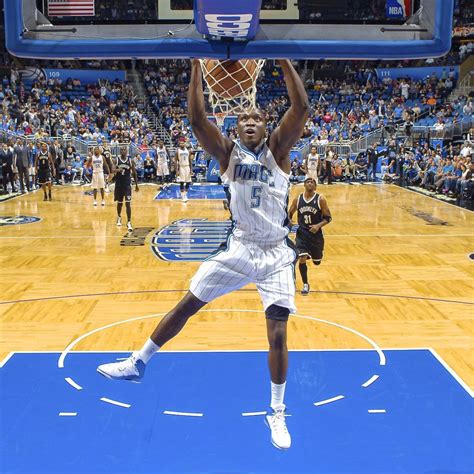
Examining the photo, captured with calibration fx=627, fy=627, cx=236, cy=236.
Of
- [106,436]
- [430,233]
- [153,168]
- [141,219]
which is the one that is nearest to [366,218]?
[430,233]

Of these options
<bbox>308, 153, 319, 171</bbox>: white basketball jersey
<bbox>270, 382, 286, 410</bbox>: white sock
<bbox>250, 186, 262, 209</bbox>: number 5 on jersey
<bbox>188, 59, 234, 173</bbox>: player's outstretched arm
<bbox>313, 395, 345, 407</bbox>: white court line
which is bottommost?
<bbox>313, 395, 345, 407</bbox>: white court line

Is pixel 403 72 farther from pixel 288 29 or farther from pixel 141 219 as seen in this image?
pixel 288 29

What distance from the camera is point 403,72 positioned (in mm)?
27906

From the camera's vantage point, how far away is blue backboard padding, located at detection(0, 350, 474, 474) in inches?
149

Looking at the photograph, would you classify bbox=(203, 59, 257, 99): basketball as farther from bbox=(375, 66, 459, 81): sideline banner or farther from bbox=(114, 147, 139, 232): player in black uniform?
bbox=(375, 66, 459, 81): sideline banner

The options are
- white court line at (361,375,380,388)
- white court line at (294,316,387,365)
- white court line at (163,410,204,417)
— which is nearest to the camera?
white court line at (163,410,204,417)

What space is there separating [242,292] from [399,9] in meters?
4.32

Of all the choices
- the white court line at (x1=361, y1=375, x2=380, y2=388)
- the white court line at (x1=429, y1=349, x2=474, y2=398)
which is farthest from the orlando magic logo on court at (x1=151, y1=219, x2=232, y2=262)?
the white court line at (x1=361, y1=375, x2=380, y2=388)

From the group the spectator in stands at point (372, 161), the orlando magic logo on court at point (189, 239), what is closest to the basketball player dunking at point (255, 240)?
the orlando magic logo on court at point (189, 239)

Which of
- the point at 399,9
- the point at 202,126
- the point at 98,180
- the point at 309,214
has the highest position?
the point at 399,9

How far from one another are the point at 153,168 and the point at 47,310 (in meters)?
17.2

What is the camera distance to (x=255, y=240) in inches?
142

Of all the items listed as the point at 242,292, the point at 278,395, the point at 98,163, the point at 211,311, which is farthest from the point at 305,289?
the point at 98,163

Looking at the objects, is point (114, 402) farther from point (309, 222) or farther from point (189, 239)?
point (189, 239)
